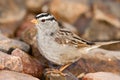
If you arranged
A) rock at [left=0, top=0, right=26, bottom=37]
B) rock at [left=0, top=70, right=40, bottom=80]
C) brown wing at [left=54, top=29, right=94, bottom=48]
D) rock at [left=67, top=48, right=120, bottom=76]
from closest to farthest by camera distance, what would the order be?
rock at [left=0, top=70, right=40, bottom=80], brown wing at [left=54, top=29, right=94, bottom=48], rock at [left=67, top=48, right=120, bottom=76], rock at [left=0, top=0, right=26, bottom=37]

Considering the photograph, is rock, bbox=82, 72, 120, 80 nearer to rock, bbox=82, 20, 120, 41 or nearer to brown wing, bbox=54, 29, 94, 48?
brown wing, bbox=54, 29, 94, 48

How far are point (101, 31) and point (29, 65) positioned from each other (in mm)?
6326

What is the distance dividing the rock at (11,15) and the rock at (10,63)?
5.22 m

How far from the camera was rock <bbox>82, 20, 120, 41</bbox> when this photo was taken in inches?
523

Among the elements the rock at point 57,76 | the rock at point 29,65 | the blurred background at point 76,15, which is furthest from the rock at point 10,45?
the blurred background at point 76,15

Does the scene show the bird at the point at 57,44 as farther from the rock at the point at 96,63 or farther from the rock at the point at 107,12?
the rock at the point at 107,12

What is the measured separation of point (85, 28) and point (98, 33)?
1.37 feet

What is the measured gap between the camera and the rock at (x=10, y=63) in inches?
272

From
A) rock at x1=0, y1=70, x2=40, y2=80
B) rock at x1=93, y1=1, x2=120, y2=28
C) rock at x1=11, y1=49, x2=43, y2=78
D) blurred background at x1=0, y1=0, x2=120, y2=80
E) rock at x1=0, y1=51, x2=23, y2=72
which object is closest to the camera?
rock at x1=0, y1=70, x2=40, y2=80

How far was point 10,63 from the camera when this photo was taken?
22.8 feet

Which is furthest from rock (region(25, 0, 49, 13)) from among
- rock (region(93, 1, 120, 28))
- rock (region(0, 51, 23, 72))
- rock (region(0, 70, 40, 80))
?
rock (region(0, 70, 40, 80))

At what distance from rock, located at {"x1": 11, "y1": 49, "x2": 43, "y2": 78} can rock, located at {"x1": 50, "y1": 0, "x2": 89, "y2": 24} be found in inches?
245

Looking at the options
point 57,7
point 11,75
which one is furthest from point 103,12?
point 11,75

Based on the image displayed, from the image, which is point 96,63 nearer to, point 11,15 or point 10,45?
point 10,45
